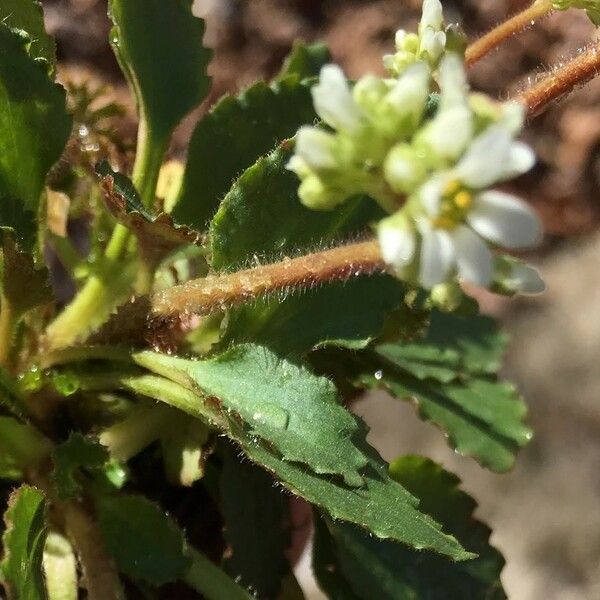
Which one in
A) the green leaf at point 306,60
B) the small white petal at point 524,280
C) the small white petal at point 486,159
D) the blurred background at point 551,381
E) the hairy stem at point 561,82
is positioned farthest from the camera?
A: the blurred background at point 551,381

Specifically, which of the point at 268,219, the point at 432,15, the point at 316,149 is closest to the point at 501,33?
the point at 432,15

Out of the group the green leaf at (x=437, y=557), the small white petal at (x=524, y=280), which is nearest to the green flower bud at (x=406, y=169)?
the small white petal at (x=524, y=280)

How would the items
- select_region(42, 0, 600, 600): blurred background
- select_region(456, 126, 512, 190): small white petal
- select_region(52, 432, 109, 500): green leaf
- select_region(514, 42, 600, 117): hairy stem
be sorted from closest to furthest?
select_region(456, 126, 512, 190): small white petal → select_region(514, 42, 600, 117): hairy stem → select_region(52, 432, 109, 500): green leaf → select_region(42, 0, 600, 600): blurred background

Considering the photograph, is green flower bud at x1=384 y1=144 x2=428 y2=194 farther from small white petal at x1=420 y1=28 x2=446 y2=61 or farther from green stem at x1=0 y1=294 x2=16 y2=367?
green stem at x1=0 y1=294 x2=16 y2=367

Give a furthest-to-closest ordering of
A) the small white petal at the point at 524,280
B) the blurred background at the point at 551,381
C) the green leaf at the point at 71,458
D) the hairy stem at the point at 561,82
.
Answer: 1. the blurred background at the point at 551,381
2. the green leaf at the point at 71,458
3. the hairy stem at the point at 561,82
4. the small white petal at the point at 524,280

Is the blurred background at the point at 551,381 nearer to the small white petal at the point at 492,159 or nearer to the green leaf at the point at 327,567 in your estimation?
the green leaf at the point at 327,567

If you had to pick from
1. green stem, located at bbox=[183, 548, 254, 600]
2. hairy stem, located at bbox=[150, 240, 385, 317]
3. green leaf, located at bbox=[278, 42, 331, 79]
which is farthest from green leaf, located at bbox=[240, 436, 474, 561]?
green leaf, located at bbox=[278, 42, 331, 79]
